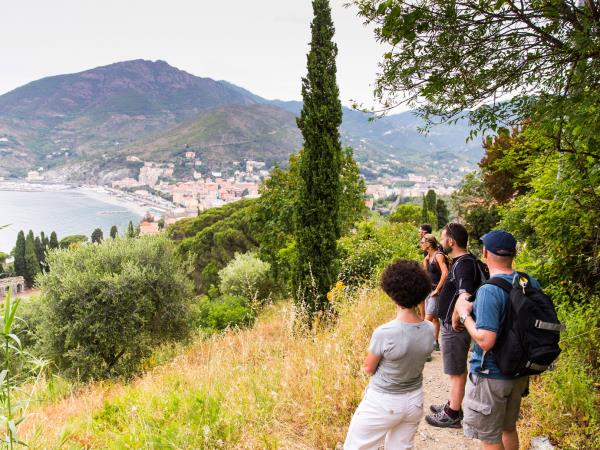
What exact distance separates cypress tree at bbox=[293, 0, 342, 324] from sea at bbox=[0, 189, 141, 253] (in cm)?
7102

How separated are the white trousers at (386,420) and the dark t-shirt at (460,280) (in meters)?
1.06

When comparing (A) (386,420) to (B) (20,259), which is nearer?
(A) (386,420)

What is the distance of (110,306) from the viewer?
357 inches

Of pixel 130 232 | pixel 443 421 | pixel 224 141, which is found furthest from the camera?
pixel 224 141

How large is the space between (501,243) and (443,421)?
6.02ft

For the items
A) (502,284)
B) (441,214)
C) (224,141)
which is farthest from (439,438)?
(224,141)

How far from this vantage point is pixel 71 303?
8883 mm

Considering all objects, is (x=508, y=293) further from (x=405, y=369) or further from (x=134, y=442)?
(x=134, y=442)

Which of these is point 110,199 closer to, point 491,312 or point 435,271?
point 435,271

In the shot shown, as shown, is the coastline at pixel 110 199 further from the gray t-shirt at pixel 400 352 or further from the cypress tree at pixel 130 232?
the gray t-shirt at pixel 400 352

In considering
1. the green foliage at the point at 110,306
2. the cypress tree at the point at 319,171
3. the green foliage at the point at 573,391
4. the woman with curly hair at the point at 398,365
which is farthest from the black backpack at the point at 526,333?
the green foliage at the point at 110,306

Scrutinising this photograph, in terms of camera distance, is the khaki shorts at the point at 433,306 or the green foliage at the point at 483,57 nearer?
the green foliage at the point at 483,57

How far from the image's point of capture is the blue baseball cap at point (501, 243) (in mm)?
2188

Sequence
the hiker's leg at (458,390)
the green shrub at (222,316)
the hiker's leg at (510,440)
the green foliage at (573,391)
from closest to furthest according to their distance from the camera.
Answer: the hiker's leg at (510,440) < the green foliage at (573,391) < the hiker's leg at (458,390) < the green shrub at (222,316)
